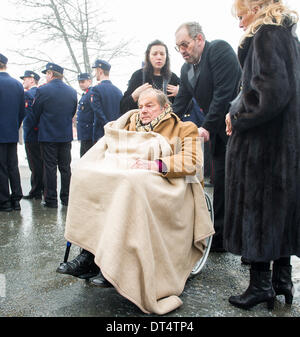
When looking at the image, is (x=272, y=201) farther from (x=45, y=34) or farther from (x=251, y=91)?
(x=45, y=34)

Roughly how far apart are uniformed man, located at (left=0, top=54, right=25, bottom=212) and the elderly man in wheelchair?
3.08m

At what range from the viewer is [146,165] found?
245cm

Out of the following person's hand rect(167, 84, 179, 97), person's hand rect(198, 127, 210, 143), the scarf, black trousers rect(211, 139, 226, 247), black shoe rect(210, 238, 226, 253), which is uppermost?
person's hand rect(167, 84, 179, 97)

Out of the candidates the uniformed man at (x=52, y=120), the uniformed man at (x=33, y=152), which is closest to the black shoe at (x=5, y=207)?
the uniformed man at (x=52, y=120)

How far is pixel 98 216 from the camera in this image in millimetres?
2338

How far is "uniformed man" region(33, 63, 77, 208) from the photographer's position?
5.77 meters

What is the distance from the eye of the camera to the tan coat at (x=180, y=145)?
8.12 ft

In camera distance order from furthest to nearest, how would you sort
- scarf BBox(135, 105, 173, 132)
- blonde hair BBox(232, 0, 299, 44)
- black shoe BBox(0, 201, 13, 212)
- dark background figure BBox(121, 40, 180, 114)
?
1. black shoe BBox(0, 201, 13, 212)
2. dark background figure BBox(121, 40, 180, 114)
3. scarf BBox(135, 105, 173, 132)
4. blonde hair BBox(232, 0, 299, 44)

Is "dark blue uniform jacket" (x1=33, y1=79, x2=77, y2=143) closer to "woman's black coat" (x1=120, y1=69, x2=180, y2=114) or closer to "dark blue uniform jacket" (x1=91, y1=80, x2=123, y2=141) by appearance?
"dark blue uniform jacket" (x1=91, y1=80, x2=123, y2=141)

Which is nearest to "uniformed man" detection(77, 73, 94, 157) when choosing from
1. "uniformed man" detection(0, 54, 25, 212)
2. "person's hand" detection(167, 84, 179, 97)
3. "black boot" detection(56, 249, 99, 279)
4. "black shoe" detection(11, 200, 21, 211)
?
"uniformed man" detection(0, 54, 25, 212)

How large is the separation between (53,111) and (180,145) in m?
3.57

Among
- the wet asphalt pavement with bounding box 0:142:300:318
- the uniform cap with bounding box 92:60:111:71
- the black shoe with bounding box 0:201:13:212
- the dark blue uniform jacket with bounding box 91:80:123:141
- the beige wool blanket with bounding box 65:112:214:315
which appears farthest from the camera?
the uniform cap with bounding box 92:60:111:71

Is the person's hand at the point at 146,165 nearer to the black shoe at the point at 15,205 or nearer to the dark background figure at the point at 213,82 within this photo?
the dark background figure at the point at 213,82

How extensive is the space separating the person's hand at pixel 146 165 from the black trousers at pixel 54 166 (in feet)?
11.5
